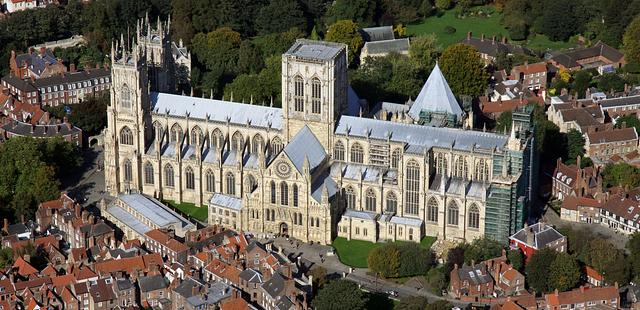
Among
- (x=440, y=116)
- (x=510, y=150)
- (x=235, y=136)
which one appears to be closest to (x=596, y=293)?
(x=510, y=150)

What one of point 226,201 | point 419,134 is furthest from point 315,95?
point 226,201

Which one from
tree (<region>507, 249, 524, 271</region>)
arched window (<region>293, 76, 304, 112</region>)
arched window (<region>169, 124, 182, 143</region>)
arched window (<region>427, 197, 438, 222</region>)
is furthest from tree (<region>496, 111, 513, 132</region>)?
arched window (<region>169, 124, 182, 143</region>)

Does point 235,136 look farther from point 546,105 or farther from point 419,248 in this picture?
point 546,105

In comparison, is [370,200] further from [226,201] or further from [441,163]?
[226,201]

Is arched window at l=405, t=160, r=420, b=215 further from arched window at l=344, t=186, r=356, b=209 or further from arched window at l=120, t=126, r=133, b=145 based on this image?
arched window at l=120, t=126, r=133, b=145

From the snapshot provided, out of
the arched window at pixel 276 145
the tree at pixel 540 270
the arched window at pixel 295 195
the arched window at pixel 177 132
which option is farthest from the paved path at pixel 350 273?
the arched window at pixel 177 132

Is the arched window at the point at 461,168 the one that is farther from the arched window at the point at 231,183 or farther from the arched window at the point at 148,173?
→ the arched window at the point at 148,173
